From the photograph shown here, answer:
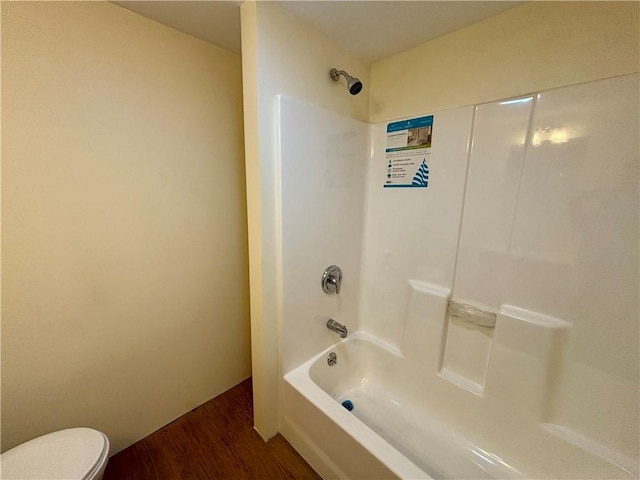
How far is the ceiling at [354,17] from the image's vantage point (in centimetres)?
109

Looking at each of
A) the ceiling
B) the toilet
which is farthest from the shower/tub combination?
the toilet

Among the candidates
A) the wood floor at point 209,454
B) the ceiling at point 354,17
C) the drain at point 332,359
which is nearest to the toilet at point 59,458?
the wood floor at point 209,454

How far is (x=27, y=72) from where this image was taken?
37.5 inches

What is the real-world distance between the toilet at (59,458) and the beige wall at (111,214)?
0.67 ft

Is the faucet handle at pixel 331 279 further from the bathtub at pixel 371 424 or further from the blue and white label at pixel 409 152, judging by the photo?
the blue and white label at pixel 409 152

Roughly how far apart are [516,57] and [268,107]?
3.67 ft

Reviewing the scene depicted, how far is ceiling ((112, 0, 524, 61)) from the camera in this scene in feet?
3.58

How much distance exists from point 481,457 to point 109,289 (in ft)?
6.76

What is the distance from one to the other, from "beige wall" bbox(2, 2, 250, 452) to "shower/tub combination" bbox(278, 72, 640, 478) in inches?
23.3

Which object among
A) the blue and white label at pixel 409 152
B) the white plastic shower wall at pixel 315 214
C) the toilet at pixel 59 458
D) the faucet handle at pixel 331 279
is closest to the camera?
the toilet at pixel 59 458

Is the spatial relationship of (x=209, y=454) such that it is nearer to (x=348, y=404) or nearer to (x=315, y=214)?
(x=348, y=404)

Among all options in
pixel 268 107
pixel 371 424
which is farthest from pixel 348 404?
pixel 268 107

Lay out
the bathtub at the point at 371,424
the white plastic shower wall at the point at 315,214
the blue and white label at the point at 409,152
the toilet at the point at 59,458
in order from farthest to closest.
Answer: the blue and white label at the point at 409,152
the white plastic shower wall at the point at 315,214
the bathtub at the point at 371,424
the toilet at the point at 59,458

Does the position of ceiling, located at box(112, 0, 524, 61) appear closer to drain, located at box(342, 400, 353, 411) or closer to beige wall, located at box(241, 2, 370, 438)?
beige wall, located at box(241, 2, 370, 438)
